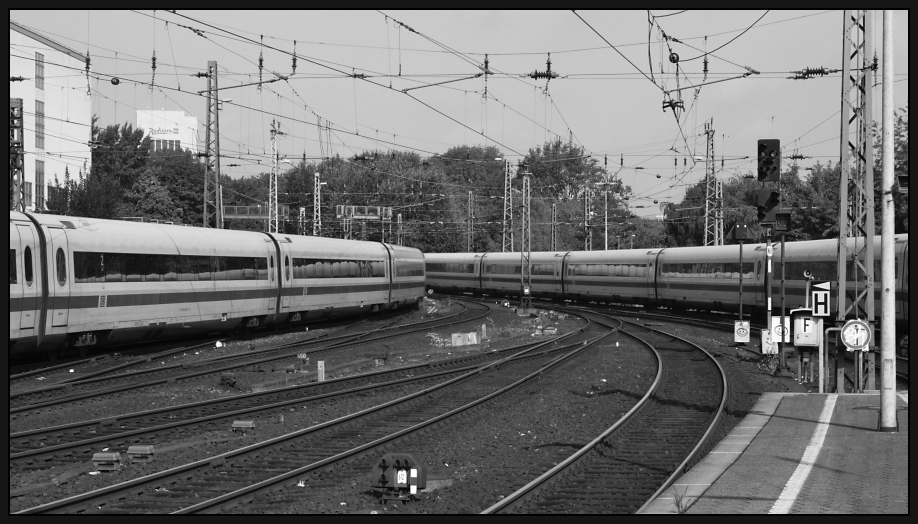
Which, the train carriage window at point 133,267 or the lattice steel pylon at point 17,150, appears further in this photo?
the lattice steel pylon at point 17,150

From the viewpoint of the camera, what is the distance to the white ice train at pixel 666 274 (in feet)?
110

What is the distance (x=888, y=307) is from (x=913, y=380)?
127cm

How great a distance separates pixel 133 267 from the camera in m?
23.2

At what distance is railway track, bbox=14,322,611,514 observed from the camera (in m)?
9.73

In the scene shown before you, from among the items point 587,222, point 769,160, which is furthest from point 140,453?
point 587,222

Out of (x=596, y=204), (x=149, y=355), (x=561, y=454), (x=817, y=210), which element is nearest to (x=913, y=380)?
(x=561, y=454)

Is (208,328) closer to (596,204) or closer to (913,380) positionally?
(913,380)

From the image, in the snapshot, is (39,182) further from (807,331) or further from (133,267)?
(807,331)

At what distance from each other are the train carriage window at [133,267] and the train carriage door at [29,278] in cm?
343

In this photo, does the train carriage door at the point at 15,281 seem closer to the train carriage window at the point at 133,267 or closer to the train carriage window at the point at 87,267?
the train carriage window at the point at 87,267

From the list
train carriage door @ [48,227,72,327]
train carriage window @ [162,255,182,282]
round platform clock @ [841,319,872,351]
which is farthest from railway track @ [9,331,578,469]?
round platform clock @ [841,319,872,351]

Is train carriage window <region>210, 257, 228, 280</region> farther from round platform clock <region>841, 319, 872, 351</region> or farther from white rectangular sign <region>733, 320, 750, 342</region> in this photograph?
round platform clock <region>841, 319, 872, 351</region>

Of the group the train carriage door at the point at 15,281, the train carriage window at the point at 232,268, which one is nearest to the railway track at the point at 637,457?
the train carriage door at the point at 15,281

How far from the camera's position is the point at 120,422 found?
14250 mm
